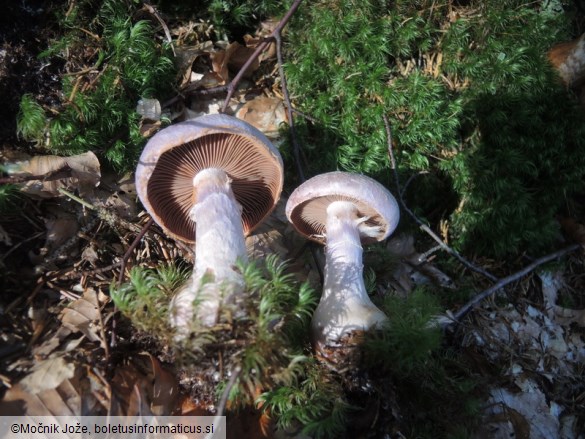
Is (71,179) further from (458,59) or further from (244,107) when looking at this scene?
(458,59)

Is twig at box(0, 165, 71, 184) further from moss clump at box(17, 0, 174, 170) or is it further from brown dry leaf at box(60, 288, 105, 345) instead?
brown dry leaf at box(60, 288, 105, 345)

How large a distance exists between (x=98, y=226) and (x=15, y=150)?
681 millimetres

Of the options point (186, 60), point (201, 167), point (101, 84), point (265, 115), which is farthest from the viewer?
point (265, 115)

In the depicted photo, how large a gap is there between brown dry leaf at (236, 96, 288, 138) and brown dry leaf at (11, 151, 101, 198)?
3.55 ft

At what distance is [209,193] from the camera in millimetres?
2562

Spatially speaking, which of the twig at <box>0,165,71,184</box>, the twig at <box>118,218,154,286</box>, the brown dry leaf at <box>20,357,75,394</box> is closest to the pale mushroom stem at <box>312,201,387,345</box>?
the twig at <box>118,218,154,286</box>

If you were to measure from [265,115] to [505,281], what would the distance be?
204 cm

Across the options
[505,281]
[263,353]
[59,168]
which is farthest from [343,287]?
[59,168]

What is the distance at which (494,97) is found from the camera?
3027mm

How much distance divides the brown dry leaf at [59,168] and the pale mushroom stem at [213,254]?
62cm

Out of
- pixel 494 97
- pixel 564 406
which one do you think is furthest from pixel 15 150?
pixel 564 406

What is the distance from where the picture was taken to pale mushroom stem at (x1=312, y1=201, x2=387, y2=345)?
230cm

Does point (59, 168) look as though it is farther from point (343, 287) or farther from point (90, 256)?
point (343, 287)

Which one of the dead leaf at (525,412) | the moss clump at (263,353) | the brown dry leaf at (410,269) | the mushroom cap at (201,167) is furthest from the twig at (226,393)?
the dead leaf at (525,412)
